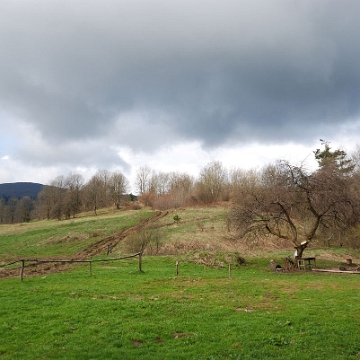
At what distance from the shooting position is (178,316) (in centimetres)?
1057

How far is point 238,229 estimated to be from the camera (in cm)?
2419

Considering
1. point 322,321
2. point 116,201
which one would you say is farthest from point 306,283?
point 116,201

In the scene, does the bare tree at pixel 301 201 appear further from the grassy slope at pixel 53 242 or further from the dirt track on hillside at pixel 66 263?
the grassy slope at pixel 53 242

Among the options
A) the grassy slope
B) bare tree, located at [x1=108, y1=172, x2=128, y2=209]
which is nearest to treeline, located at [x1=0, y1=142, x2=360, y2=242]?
bare tree, located at [x1=108, y1=172, x2=128, y2=209]

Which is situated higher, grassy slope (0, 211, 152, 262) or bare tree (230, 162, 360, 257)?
bare tree (230, 162, 360, 257)

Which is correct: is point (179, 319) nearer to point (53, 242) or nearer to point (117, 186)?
point (53, 242)

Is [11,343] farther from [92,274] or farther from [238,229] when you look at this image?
[238,229]

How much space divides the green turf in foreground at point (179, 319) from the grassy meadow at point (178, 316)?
0.09ft

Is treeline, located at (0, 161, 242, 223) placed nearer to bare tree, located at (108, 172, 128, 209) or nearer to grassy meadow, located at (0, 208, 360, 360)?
bare tree, located at (108, 172, 128, 209)

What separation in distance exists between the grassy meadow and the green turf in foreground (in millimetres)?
27

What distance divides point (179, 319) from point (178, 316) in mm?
431

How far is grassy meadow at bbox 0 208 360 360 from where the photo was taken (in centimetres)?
780

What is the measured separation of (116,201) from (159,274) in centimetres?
8005

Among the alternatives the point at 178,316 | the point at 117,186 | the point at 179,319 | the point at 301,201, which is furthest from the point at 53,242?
the point at 117,186
